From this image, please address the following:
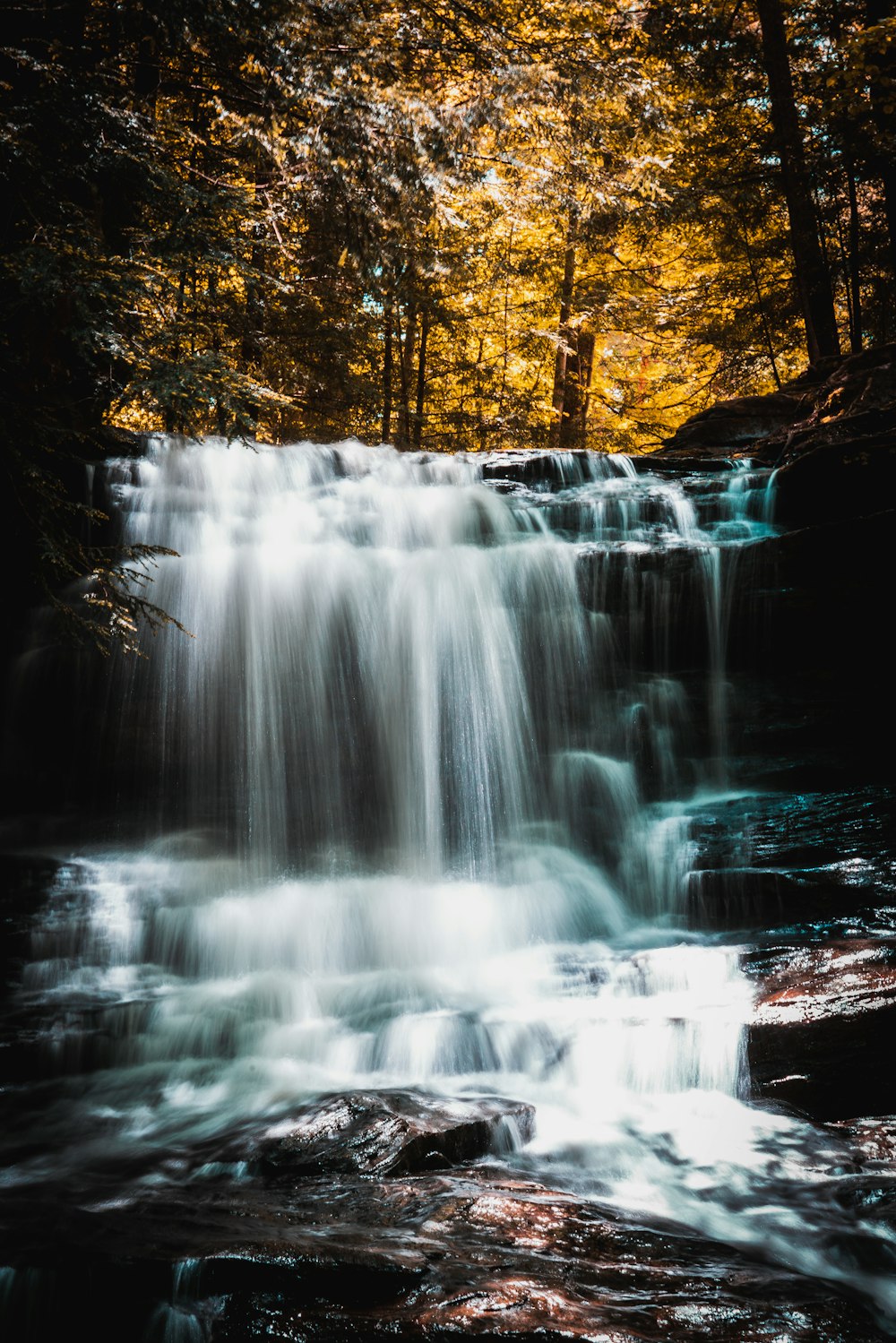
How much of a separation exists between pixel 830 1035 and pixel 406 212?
7.47 meters

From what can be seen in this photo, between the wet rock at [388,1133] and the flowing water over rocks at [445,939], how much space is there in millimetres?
22

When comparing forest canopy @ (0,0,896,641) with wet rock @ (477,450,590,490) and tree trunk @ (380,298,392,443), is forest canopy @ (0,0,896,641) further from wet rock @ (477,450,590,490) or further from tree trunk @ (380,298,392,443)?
wet rock @ (477,450,590,490)

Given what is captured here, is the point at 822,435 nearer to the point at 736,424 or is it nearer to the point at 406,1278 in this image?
the point at 736,424

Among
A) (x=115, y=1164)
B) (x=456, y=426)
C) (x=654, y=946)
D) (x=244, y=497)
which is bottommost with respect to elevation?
(x=115, y=1164)

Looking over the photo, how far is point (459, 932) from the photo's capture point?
630 cm

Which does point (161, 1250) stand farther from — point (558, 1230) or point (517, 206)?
point (517, 206)

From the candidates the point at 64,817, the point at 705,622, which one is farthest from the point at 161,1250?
the point at 705,622

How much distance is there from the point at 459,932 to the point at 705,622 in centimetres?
382

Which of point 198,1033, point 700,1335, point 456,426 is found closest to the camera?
point 700,1335

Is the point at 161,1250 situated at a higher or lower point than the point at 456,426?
lower

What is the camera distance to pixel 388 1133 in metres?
3.67

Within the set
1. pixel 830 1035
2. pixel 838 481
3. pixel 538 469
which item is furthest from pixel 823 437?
pixel 830 1035

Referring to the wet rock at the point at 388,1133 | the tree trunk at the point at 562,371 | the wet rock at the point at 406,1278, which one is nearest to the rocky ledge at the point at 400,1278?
the wet rock at the point at 406,1278

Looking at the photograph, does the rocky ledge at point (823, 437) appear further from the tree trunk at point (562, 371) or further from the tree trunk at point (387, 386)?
the tree trunk at point (387, 386)
